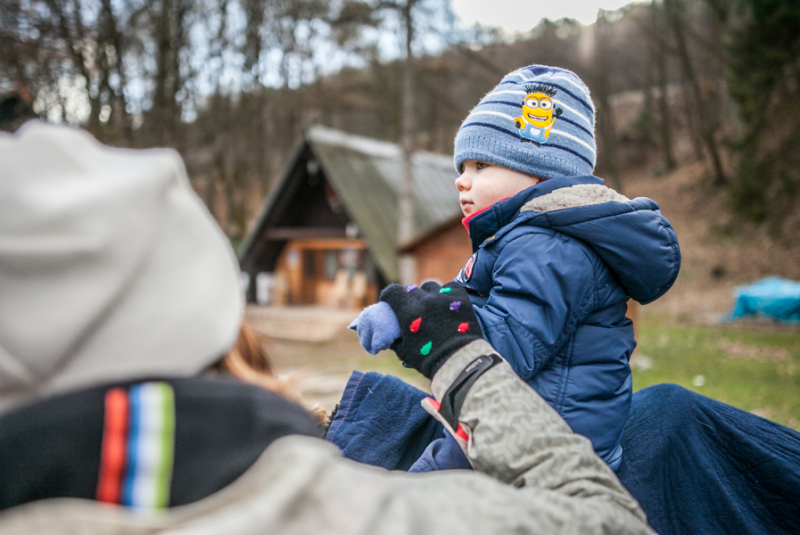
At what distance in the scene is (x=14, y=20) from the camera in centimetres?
791

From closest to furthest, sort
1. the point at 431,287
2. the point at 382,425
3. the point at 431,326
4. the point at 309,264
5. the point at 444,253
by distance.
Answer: the point at 431,326, the point at 431,287, the point at 382,425, the point at 444,253, the point at 309,264

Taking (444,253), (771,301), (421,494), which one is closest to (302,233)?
(444,253)

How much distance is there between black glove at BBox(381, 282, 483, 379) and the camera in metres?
1.22

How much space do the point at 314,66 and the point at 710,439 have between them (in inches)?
749

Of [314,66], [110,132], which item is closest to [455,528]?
[110,132]

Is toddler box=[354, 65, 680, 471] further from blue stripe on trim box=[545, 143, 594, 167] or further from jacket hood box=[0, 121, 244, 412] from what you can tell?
jacket hood box=[0, 121, 244, 412]

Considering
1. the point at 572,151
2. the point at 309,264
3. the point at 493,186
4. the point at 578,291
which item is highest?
the point at 572,151

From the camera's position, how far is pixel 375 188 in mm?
16141

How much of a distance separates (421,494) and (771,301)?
47.5 ft

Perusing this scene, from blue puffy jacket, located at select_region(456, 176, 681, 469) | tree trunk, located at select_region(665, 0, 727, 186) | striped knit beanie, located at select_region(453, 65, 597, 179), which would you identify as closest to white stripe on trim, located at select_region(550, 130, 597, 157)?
striped knit beanie, located at select_region(453, 65, 597, 179)

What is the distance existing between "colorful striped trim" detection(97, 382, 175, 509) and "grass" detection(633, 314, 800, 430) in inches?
275

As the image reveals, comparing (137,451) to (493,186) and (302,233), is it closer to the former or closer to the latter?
(493,186)

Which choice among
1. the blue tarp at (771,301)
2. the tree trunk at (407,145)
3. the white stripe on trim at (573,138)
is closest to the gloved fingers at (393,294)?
the white stripe on trim at (573,138)

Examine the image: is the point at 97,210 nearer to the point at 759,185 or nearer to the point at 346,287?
the point at 346,287
